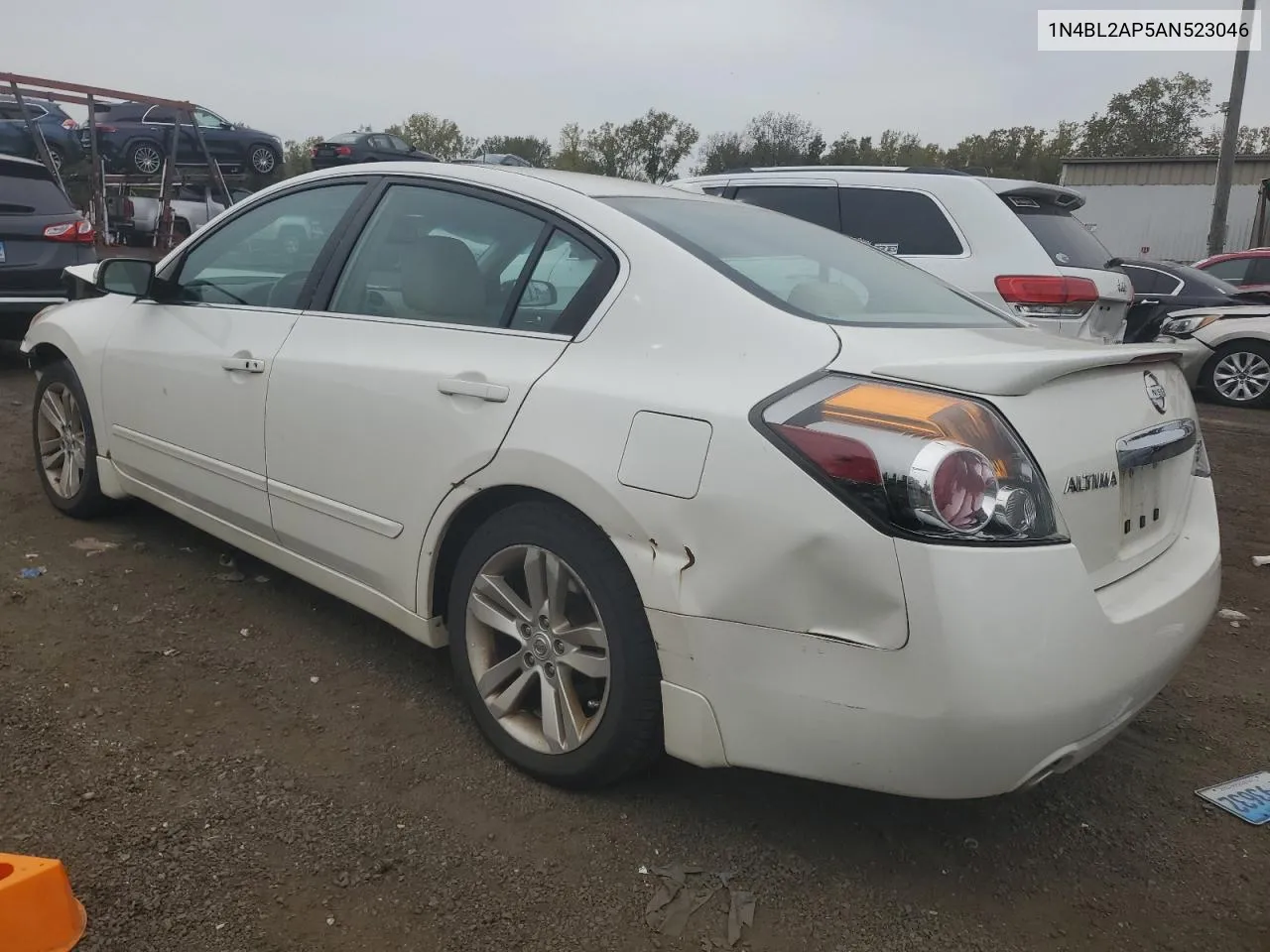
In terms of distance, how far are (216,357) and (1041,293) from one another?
4460 millimetres

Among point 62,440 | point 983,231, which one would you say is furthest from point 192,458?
point 983,231

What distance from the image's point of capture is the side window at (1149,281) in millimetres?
11011

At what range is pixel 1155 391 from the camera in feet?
7.76

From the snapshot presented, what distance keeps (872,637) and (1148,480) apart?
903mm

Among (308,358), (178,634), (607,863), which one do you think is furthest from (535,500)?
(178,634)

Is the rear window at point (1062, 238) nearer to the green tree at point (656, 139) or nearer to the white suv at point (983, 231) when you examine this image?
the white suv at point (983, 231)

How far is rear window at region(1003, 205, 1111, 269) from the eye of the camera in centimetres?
583

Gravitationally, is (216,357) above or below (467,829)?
above

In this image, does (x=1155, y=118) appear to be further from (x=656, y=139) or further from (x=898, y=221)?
(x=898, y=221)

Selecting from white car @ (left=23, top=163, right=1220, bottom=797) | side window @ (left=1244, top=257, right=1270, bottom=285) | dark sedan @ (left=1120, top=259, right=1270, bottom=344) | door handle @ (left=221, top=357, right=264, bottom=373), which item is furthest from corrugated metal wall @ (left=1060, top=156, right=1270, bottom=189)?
door handle @ (left=221, top=357, right=264, bottom=373)

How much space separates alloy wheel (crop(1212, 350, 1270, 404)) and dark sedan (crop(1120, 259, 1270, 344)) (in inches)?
32.7

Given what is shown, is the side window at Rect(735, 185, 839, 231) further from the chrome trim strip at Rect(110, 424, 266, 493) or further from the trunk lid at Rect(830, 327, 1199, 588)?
the trunk lid at Rect(830, 327, 1199, 588)

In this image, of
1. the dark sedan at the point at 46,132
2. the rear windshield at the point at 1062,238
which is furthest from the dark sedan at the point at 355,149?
the rear windshield at the point at 1062,238

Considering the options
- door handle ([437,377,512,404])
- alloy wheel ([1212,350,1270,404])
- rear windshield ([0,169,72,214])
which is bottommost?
alloy wheel ([1212,350,1270,404])
